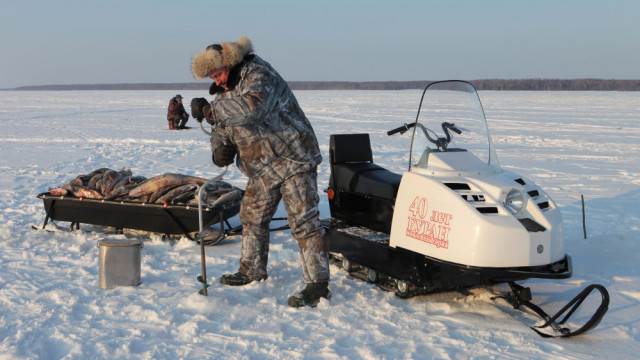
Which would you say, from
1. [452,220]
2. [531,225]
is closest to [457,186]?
[452,220]

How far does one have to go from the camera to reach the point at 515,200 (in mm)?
3418

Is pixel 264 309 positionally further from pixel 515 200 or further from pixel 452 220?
pixel 515 200

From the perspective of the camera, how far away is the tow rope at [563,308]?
3.14 meters

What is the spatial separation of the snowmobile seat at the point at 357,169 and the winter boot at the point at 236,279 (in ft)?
3.25

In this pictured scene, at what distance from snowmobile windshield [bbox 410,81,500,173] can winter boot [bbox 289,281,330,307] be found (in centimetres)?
96

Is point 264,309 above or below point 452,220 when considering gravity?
below

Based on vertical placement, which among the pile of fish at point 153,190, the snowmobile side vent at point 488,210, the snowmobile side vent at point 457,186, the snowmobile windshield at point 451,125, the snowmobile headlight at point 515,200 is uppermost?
the snowmobile windshield at point 451,125

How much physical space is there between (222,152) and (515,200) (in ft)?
6.09

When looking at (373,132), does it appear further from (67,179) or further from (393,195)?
(393,195)

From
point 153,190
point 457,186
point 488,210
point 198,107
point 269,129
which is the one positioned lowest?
point 153,190

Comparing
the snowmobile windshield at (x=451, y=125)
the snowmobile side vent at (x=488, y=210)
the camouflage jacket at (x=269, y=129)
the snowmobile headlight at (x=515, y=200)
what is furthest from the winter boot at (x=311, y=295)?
the snowmobile headlight at (x=515, y=200)

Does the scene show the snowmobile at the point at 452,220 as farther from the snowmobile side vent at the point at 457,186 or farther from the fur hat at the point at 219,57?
the fur hat at the point at 219,57

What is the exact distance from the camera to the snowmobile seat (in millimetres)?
4199

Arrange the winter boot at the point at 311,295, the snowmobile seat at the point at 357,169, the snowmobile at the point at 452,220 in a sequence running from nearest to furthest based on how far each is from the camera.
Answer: the snowmobile at the point at 452,220 → the winter boot at the point at 311,295 → the snowmobile seat at the point at 357,169
